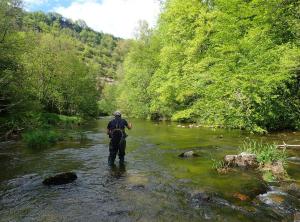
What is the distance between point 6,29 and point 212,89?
14.9 metres

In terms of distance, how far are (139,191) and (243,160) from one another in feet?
16.9

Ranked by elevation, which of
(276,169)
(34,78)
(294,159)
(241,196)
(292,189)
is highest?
(34,78)

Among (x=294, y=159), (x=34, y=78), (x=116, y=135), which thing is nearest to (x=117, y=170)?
(x=116, y=135)

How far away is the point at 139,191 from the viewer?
394 inches

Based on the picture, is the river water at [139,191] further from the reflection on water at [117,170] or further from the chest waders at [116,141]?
the chest waders at [116,141]

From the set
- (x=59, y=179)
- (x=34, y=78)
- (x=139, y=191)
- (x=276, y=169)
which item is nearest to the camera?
(x=139, y=191)

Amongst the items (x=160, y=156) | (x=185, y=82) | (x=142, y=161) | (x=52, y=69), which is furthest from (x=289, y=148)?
(x=52, y=69)

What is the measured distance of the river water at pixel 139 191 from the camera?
314 inches

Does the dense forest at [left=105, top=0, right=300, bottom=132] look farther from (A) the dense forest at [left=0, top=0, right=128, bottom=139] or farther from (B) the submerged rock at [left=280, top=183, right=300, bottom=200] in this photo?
(A) the dense forest at [left=0, top=0, right=128, bottom=139]

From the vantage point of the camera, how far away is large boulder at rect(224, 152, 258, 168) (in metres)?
12.8

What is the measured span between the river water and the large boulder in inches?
23.7

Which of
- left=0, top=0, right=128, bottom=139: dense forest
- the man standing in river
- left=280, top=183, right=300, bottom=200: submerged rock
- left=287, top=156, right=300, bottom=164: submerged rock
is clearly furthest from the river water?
left=0, top=0, right=128, bottom=139: dense forest

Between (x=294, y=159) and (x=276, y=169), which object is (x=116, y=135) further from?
(x=294, y=159)

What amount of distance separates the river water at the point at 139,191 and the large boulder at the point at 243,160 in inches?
23.7
